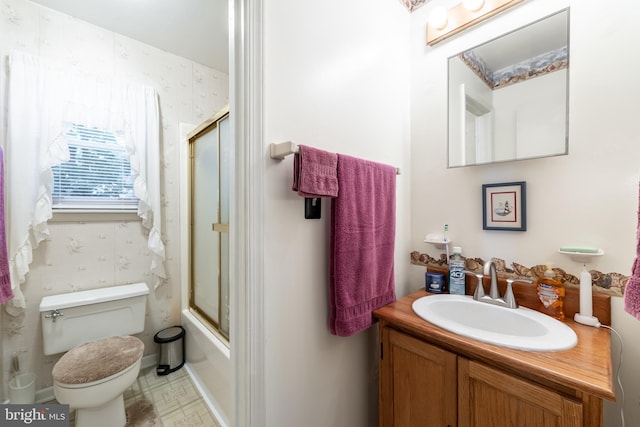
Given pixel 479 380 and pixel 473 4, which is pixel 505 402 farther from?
pixel 473 4

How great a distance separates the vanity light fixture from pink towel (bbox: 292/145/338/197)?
3.34 feet

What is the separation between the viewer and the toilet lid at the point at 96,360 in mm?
1190

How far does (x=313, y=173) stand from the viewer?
790mm

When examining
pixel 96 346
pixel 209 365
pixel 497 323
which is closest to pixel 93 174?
pixel 96 346

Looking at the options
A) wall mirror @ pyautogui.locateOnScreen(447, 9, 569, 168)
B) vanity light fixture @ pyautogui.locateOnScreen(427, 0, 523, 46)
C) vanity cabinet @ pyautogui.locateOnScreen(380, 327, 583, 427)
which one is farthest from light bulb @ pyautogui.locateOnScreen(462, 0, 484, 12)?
vanity cabinet @ pyautogui.locateOnScreen(380, 327, 583, 427)

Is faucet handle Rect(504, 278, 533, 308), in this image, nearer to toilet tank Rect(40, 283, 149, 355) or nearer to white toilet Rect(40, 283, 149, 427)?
white toilet Rect(40, 283, 149, 427)

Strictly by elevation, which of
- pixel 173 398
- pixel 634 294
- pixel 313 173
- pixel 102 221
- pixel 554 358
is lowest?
pixel 173 398

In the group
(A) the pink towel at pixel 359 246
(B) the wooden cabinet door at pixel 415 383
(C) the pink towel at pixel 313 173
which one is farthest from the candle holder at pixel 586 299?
(C) the pink towel at pixel 313 173

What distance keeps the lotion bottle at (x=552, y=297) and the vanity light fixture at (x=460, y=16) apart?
3.91 feet

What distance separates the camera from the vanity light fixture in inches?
43.9

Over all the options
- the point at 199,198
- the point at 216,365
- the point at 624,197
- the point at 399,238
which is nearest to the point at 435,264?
the point at 399,238

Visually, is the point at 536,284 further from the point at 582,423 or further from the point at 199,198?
the point at 199,198

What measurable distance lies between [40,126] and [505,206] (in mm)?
2521

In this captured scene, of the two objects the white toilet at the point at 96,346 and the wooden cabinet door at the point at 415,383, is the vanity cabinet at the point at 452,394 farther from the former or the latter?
the white toilet at the point at 96,346
